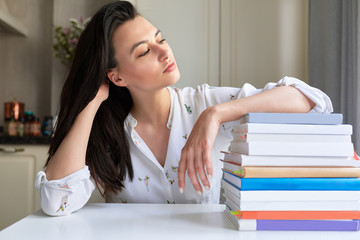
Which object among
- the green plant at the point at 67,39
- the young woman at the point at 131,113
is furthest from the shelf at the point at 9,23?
the young woman at the point at 131,113

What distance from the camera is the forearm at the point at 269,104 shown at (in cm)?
90

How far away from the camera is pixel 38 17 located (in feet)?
9.59

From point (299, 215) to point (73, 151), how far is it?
0.63 meters

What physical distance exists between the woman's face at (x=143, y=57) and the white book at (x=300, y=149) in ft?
1.69

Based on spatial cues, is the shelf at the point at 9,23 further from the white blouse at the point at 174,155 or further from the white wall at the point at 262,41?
the white blouse at the point at 174,155

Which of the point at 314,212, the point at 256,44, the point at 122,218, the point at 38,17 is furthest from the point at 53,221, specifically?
the point at 38,17

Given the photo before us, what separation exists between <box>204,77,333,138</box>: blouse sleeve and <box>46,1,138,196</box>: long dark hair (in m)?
0.35

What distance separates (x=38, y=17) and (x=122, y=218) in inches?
102

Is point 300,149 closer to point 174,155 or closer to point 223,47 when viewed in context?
point 174,155

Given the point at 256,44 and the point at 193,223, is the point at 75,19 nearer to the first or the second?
the point at 256,44

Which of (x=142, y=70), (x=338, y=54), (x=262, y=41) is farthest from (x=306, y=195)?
(x=262, y=41)

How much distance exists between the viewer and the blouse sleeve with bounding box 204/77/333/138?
1001 mm

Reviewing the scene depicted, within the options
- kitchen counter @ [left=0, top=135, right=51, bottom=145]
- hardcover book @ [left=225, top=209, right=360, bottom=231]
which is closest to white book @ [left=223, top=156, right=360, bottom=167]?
hardcover book @ [left=225, top=209, right=360, bottom=231]

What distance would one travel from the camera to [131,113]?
135cm
